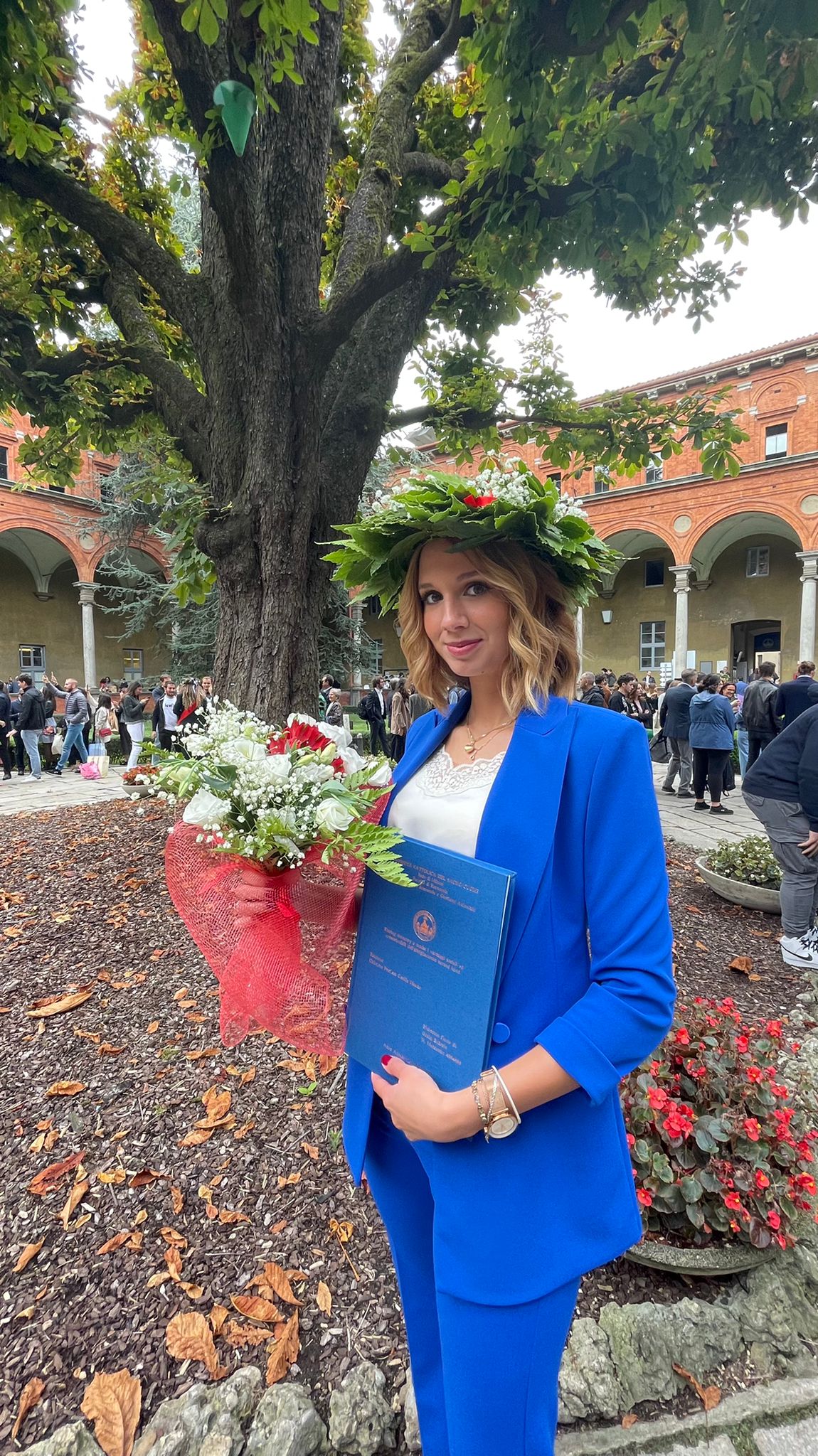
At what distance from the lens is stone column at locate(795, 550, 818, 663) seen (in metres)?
22.4

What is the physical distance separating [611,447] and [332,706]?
699cm

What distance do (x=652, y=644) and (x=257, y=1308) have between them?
29179mm

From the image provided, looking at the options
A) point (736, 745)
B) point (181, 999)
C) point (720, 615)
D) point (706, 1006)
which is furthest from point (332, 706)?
point (720, 615)

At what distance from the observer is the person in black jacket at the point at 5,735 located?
1272 centimetres

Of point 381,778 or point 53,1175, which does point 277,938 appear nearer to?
point 381,778

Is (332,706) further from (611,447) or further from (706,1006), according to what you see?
(706,1006)

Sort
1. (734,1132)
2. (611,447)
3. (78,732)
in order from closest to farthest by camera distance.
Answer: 1. (734,1132)
2. (611,447)
3. (78,732)

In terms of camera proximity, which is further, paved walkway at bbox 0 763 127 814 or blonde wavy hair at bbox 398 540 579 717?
paved walkway at bbox 0 763 127 814

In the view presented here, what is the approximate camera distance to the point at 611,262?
3.95 m

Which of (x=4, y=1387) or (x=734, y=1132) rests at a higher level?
(x=734, y=1132)

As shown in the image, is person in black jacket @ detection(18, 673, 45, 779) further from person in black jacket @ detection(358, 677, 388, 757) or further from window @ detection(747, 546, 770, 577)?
window @ detection(747, 546, 770, 577)

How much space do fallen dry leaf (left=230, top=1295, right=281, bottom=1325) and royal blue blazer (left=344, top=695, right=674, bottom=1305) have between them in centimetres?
126

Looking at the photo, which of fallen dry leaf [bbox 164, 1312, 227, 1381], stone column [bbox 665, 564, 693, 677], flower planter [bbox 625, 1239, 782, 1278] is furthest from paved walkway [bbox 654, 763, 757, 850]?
stone column [bbox 665, 564, 693, 677]

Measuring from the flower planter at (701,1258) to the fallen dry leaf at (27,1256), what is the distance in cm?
191
